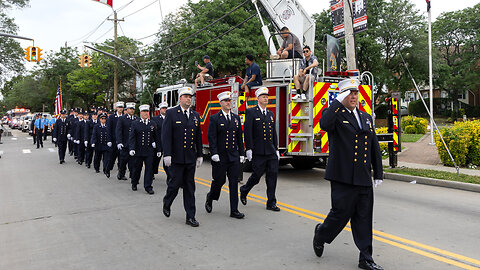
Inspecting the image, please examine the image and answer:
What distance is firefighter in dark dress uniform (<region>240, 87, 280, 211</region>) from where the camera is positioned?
6941 millimetres

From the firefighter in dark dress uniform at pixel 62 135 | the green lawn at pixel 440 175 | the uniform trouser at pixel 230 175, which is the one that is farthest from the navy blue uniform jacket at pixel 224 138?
the firefighter in dark dress uniform at pixel 62 135

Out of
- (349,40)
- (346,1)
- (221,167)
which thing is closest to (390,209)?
(221,167)

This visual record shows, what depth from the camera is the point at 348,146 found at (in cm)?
431

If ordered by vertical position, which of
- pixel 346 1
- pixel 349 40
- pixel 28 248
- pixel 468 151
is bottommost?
pixel 28 248

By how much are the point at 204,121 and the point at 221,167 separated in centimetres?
738

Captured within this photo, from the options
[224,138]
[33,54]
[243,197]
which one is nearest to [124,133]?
[243,197]

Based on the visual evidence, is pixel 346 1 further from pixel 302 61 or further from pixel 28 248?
pixel 28 248

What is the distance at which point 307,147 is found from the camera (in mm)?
9898

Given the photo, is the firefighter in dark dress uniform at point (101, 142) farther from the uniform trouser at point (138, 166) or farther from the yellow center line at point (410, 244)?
the yellow center line at point (410, 244)

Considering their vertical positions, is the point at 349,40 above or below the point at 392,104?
above

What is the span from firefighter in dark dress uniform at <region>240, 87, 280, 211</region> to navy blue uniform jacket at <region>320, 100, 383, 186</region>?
2.58m

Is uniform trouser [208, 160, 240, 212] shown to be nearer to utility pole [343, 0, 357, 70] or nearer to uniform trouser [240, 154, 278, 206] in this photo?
uniform trouser [240, 154, 278, 206]

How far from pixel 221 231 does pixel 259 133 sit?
2014mm

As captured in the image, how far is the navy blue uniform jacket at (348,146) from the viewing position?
4.23m
